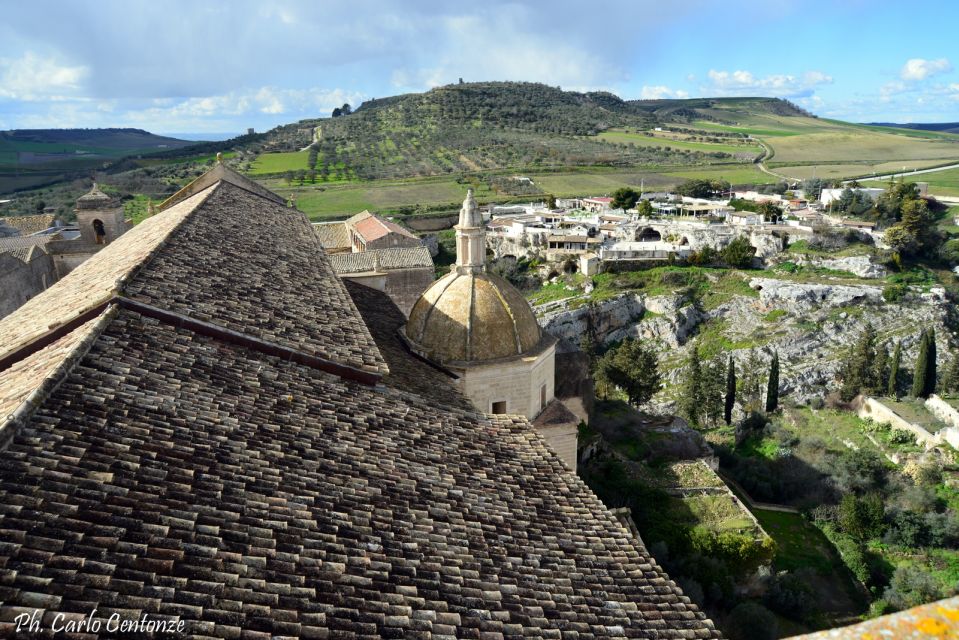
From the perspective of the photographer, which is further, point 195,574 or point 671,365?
point 671,365

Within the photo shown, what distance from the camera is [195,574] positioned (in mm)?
4914

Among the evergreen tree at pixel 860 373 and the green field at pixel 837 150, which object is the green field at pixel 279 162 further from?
the green field at pixel 837 150

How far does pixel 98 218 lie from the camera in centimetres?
2312

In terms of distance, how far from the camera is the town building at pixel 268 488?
4.83m

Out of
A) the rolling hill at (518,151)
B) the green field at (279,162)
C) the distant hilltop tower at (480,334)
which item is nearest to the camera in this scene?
the distant hilltop tower at (480,334)

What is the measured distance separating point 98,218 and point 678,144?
127132mm

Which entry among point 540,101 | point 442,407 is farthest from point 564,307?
point 540,101

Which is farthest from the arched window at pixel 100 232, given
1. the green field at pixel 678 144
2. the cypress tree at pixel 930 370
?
the green field at pixel 678 144

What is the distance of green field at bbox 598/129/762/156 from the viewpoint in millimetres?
129750

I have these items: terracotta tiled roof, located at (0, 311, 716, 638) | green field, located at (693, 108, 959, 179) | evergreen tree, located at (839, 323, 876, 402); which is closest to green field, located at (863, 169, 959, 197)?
green field, located at (693, 108, 959, 179)

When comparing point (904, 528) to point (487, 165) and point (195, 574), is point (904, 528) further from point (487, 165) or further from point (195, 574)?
point (487, 165)

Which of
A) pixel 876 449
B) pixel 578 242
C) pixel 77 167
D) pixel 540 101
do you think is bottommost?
pixel 876 449

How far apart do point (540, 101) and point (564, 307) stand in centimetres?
12316

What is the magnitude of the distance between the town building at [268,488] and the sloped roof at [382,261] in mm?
16139
